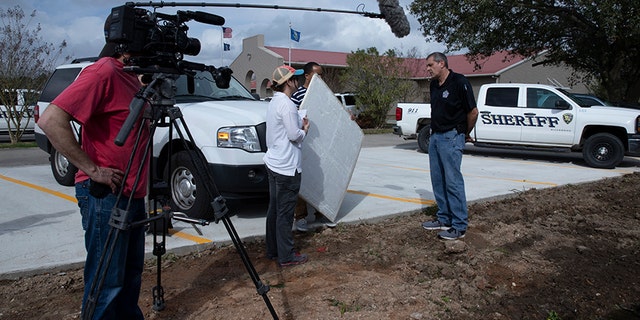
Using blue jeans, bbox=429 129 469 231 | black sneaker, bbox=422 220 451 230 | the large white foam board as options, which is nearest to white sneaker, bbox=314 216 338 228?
the large white foam board

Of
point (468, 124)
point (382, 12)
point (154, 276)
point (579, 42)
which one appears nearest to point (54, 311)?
point (154, 276)

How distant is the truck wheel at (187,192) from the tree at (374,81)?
2086 cm

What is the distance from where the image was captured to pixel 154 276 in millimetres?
4371

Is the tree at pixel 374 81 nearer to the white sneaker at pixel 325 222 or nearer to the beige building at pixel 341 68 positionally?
the beige building at pixel 341 68

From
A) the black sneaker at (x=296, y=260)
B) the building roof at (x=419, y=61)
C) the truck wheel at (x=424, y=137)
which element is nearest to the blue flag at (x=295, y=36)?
the building roof at (x=419, y=61)

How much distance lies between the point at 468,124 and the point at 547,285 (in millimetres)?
1946

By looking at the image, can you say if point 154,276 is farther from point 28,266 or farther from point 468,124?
point 468,124

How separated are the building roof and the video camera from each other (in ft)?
95.4

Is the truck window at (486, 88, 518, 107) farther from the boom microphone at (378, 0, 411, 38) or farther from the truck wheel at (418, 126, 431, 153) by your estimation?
the boom microphone at (378, 0, 411, 38)

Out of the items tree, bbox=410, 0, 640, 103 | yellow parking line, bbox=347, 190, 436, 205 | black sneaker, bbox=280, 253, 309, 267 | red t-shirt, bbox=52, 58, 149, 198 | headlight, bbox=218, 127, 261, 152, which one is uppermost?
tree, bbox=410, 0, 640, 103

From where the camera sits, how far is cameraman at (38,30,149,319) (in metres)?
2.61

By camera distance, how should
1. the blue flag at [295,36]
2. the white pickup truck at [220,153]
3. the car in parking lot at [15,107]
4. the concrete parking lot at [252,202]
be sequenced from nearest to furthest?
the concrete parking lot at [252,202]
the white pickup truck at [220,153]
the car in parking lot at [15,107]
the blue flag at [295,36]

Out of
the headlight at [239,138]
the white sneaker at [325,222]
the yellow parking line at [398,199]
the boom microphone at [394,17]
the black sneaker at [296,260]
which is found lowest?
the black sneaker at [296,260]

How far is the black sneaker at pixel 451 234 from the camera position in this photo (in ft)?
17.7
